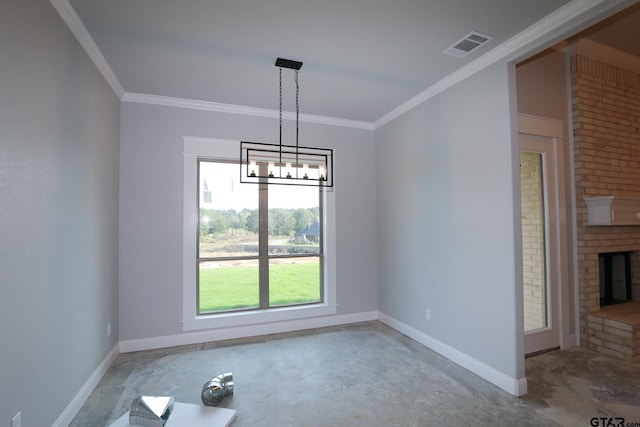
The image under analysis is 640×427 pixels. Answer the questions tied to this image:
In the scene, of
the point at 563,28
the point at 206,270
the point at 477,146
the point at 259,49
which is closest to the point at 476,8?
the point at 563,28

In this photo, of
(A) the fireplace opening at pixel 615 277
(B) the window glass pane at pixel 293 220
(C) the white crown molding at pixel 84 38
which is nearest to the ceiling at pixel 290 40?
(C) the white crown molding at pixel 84 38

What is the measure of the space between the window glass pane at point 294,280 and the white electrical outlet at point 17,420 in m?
2.76

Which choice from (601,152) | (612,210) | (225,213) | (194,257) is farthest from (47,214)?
(601,152)

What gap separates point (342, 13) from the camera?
2.30m

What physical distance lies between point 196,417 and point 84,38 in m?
3.10

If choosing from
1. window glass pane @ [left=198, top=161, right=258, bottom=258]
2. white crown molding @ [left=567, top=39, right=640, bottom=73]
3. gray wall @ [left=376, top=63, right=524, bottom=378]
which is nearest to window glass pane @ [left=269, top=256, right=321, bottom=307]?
window glass pane @ [left=198, top=161, right=258, bottom=258]

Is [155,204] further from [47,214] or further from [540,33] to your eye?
[540,33]

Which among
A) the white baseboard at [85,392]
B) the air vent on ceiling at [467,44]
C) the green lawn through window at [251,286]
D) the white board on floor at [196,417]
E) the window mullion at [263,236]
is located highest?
the air vent on ceiling at [467,44]

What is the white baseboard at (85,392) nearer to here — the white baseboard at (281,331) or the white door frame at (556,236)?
the white baseboard at (281,331)

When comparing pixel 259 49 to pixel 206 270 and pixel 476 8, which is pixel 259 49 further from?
pixel 206 270

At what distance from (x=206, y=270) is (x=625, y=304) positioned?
5.31 meters

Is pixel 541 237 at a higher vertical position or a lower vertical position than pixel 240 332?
higher

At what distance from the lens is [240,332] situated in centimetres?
403

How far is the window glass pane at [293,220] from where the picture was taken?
14.5 feet
